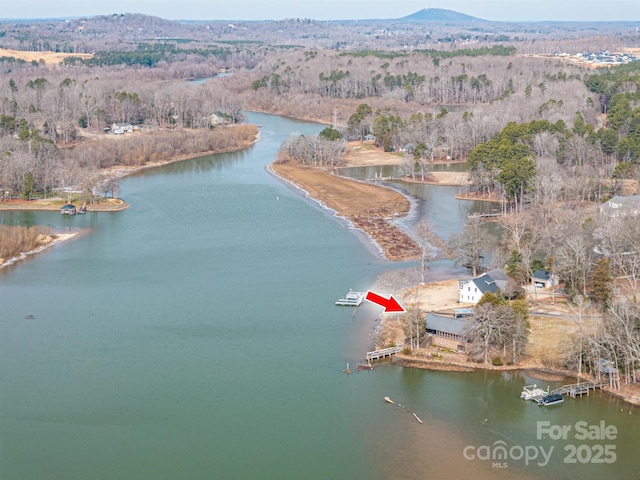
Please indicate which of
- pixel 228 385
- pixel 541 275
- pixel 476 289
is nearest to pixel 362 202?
pixel 541 275

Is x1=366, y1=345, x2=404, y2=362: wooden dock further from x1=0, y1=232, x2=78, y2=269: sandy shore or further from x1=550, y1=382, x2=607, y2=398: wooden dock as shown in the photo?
x1=0, y1=232, x2=78, y2=269: sandy shore

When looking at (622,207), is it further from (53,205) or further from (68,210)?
(53,205)

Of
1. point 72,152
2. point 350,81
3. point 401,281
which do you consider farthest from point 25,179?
point 350,81

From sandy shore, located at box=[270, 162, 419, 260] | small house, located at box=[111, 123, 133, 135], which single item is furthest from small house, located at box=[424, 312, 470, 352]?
small house, located at box=[111, 123, 133, 135]

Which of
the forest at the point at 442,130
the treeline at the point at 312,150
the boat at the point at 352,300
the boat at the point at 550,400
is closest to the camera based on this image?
the boat at the point at 550,400

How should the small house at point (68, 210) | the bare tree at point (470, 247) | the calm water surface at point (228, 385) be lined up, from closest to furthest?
the calm water surface at point (228, 385) → the bare tree at point (470, 247) → the small house at point (68, 210)

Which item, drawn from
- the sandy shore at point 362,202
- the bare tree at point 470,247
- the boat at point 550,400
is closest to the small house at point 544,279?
the bare tree at point 470,247
